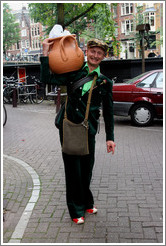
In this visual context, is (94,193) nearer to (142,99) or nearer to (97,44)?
(97,44)

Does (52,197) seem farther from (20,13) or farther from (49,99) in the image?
(20,13)

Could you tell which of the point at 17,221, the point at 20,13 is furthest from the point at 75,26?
the point at 20,13

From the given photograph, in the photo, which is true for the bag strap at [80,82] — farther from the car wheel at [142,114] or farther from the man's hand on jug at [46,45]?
the car wheel at [142,114]

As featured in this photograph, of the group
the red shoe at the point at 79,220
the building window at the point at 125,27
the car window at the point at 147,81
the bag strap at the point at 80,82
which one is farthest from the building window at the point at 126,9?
the red shoe at the point at 79,220

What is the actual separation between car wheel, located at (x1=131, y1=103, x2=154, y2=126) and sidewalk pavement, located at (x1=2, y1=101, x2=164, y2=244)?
1.57 meters

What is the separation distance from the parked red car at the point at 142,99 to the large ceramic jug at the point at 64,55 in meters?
6.72

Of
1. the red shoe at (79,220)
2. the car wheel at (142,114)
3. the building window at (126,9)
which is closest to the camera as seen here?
the red shoe at (79,220)

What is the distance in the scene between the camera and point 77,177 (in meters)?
3.54

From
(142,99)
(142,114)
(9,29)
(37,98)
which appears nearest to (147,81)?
(142,99)

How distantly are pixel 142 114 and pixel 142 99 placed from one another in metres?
0.47

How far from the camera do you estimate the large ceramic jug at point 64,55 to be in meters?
3.10

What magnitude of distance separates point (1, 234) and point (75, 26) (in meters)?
32.5

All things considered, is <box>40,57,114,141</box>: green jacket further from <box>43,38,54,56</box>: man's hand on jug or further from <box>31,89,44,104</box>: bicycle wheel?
<box>31,89,44,104</box>: bicycle wheel

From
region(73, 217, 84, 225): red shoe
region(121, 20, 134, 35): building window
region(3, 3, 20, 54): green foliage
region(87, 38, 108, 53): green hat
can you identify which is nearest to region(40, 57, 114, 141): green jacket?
region(87, 38, 108, 53): green hat
